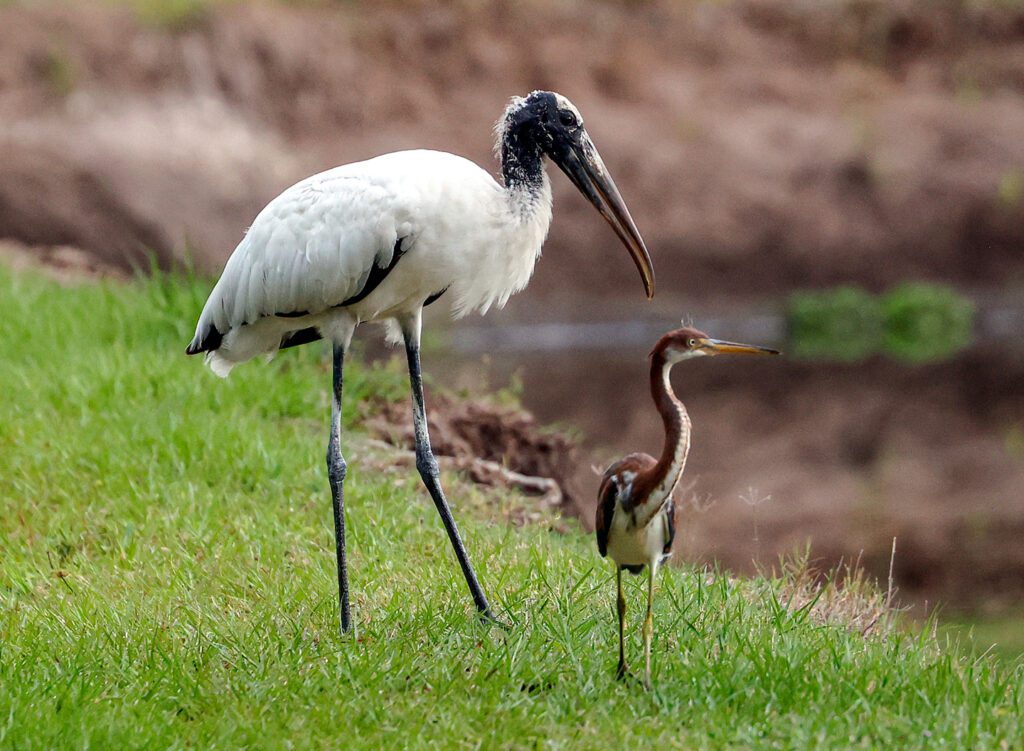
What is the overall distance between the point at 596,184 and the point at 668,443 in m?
1.45

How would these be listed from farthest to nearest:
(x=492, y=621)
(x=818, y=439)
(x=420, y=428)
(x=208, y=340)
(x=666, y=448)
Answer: (x=818, y=439) < (x=208, y=340) < (x=420, y=428) < (x=492, y=621) < (x=666, y=448)

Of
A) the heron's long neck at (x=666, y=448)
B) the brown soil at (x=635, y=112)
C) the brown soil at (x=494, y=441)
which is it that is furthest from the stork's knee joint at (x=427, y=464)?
the brown soil at (x=635, y=112)

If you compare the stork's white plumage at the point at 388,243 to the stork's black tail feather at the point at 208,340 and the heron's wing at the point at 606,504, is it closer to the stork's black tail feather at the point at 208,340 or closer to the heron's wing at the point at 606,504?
the stork's black tail feather at the point at 208,340

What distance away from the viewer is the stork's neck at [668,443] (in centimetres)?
330

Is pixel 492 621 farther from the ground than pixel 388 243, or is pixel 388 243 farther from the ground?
pixel 388 243

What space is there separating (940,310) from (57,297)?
11.7m

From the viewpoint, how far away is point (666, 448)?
3316 millimetres

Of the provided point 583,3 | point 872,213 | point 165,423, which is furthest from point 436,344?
point 583,3

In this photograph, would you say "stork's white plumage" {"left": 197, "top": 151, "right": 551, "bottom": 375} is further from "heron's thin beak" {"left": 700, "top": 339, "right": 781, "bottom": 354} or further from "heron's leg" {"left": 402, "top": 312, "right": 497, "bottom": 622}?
"heron's thin beak" {"left": 700, "top": 339, "right": 781, "bottom": 354}

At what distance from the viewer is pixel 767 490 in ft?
31.7

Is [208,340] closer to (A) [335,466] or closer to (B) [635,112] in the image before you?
(A) [335,466]

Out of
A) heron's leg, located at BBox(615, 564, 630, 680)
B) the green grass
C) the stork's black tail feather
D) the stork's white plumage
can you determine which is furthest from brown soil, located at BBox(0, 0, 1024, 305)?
heron's leg, located at BBox(615, 564, 630, 680)

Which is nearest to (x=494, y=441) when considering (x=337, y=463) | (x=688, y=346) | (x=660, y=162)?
(x=337, y=463)

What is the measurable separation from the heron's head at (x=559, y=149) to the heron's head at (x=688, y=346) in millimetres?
1056
